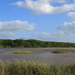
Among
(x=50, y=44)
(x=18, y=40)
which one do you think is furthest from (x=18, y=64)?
(x=50, y=44)

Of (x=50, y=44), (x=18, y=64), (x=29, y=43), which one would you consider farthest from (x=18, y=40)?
(x=18, y=64)

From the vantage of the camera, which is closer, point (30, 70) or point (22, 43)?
point (30, 70)

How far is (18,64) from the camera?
898 centimetres

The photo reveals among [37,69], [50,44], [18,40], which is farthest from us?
[50,44]

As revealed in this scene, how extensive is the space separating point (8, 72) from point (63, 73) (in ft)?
8.54

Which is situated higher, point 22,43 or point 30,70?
point 22,43

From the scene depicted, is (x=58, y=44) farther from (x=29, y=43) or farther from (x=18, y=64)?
(x=18, y=64)

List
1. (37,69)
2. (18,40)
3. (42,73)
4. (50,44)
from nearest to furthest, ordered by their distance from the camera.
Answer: (42,73) < (37,69) < (18,40) < (50,44)

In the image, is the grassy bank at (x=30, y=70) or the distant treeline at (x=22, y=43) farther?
the distant treeline at (x=22, y=43)

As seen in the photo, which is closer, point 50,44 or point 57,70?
point 57,70

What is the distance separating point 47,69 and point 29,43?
5185cm

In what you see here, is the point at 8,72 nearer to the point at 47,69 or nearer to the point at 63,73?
the point at 47,69

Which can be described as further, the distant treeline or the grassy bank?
the distant treeline

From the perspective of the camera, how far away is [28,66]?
888cm
